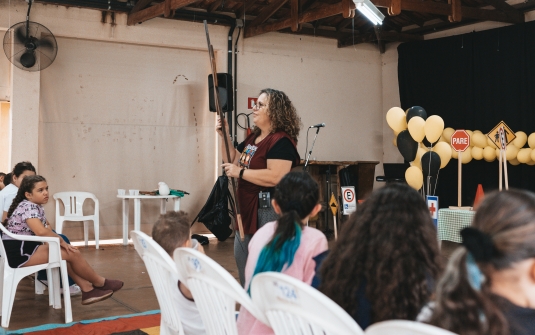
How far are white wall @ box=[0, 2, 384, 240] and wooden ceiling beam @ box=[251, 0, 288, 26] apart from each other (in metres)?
0.41

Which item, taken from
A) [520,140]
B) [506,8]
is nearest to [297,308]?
[520,140]

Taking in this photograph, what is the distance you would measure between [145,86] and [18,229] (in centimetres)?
420

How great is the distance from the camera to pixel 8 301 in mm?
3439

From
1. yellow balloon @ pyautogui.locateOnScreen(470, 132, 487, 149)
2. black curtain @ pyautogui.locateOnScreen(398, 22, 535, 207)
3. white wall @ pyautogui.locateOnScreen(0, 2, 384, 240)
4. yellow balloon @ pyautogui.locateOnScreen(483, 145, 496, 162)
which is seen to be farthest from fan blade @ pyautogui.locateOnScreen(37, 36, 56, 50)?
yellow balloon @ pyautogui.locateOnScreen(483, 145, 496, 162)

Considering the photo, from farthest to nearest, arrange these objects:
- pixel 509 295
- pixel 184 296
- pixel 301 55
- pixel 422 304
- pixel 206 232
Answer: pixel 301 55, pixel 206 232, pixel 184 296, pixel 422 304, pixel 509 295

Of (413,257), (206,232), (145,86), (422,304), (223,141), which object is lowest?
(206,232)

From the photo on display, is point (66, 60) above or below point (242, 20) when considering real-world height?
below

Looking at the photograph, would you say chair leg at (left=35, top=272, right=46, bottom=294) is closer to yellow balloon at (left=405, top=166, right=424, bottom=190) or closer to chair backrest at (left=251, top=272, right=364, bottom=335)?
chair backrest at (left=251, top=272, right=364, bottom=335)

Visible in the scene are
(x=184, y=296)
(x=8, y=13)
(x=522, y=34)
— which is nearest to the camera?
(x=184, y=296)

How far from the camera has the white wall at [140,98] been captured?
7.09m

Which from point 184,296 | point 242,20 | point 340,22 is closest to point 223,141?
point 184,296

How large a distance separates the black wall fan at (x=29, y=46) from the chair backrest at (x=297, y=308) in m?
5.85

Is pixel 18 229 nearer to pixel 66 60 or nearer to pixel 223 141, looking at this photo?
pixel 223 141

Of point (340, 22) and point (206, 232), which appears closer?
point (206, 232)
